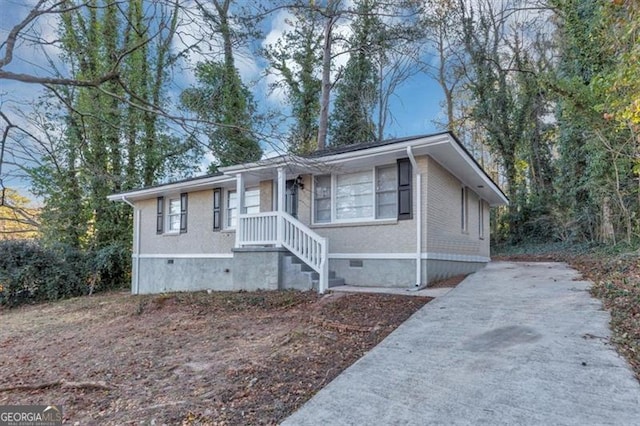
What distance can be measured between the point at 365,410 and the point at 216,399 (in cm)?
137

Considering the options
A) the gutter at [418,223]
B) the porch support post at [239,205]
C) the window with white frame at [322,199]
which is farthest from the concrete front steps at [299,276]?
the gutter at [418,223]

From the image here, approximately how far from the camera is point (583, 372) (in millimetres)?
3572

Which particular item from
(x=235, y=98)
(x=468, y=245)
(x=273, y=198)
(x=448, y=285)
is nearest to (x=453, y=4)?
(x=235, y=98)

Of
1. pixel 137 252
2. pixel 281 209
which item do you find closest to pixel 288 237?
pixel 281 209

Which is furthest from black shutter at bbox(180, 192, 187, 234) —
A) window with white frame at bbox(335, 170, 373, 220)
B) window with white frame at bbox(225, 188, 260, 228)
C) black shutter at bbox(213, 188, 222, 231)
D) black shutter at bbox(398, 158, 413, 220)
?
black shutter at bbox(398, 158, 413, 220)

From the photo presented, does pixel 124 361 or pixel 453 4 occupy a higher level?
pixel 453 4

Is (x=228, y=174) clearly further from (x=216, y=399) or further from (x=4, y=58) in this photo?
(x=216, y=399)

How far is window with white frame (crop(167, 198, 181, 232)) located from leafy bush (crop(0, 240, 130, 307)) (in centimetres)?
440

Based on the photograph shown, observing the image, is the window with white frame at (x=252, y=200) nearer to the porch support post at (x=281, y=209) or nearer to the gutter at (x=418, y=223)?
the porch support post at (x=281, y=209)

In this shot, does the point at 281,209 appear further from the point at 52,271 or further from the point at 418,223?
the point at 52,271

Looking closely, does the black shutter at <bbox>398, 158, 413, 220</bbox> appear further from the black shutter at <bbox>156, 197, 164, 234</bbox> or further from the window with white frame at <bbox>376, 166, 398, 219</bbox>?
the black shutter at <bbox>156, 197, 164, 234</bbox>

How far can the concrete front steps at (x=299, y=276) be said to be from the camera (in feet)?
27.8
